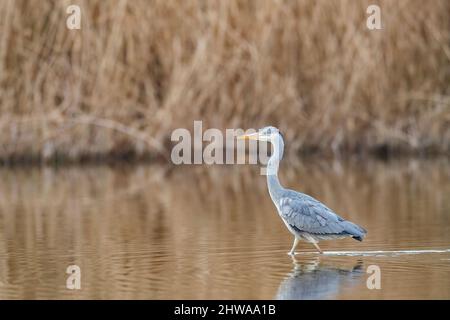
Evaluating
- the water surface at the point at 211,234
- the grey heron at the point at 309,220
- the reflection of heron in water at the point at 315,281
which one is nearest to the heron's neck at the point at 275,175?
the grey heron at the point at 309,220

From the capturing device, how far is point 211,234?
31.7 feet

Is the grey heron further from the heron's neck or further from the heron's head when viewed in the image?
the heron's head

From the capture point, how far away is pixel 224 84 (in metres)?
15.6

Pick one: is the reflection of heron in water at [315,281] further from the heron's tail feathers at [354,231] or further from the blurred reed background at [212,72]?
the blurred reed background at [212,72]

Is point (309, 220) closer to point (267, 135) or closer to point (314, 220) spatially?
point (314, 220)

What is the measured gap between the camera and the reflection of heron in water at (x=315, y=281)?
6.88 metres

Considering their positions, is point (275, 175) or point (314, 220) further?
point (275, 175)

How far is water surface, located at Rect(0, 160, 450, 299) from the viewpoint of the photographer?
718 centimetres

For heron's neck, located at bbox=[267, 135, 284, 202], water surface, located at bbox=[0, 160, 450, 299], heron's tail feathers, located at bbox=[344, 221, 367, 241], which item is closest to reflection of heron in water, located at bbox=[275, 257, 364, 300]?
water surface, located at bbox=[0, 160, 450, 299]

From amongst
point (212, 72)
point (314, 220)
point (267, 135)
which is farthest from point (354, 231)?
point (212, 72)

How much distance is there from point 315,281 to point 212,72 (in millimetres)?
8308
